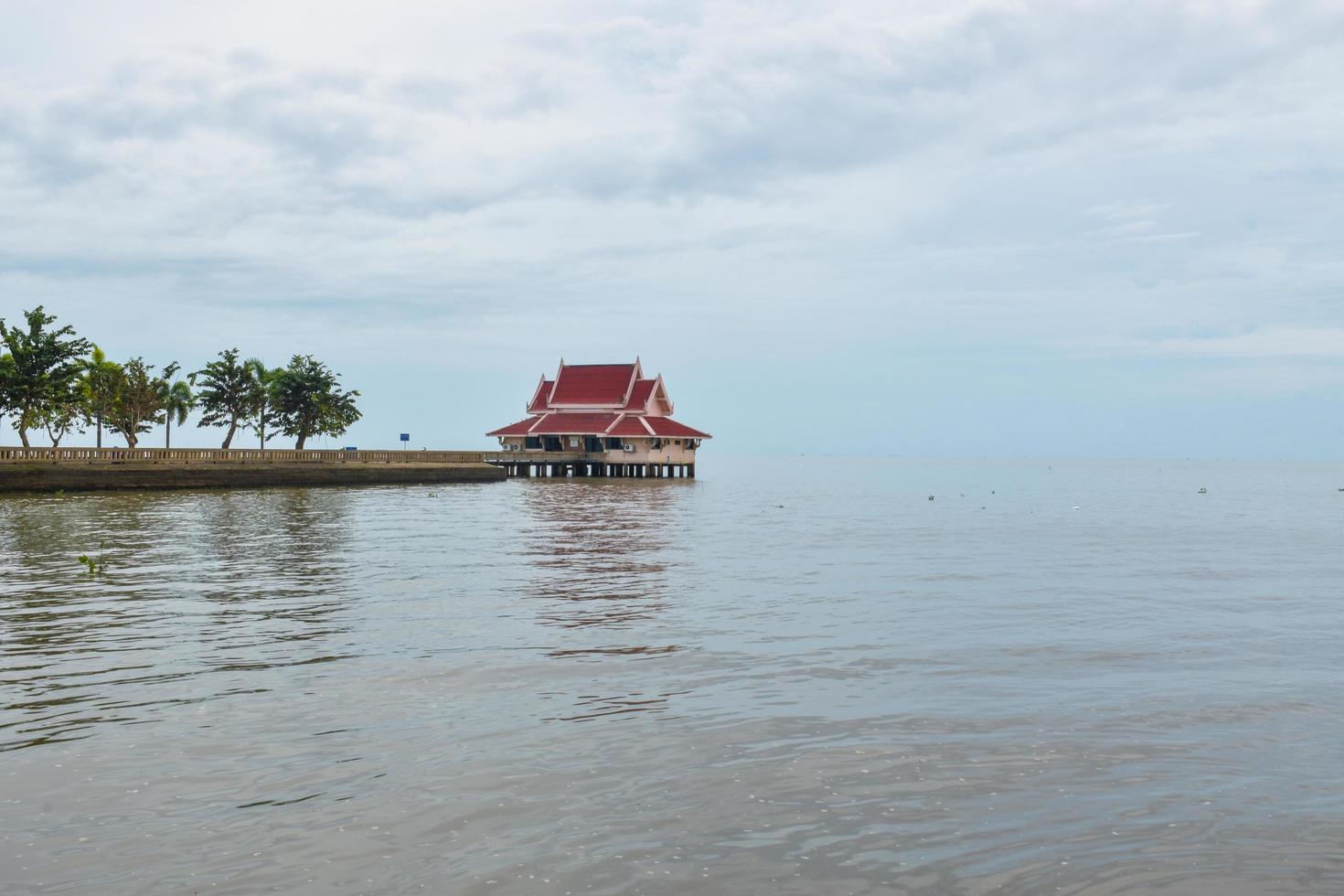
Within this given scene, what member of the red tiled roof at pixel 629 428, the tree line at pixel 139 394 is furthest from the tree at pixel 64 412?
the red tiled roof at pixel 629 428

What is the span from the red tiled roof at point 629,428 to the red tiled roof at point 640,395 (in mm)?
1357

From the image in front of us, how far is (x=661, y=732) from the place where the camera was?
29.1 feet

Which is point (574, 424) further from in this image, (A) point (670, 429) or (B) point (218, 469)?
(B) point (218, 469)

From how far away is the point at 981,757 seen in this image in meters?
8.26

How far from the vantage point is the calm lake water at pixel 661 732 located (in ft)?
20.1

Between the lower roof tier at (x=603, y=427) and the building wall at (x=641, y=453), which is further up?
the lower roof tier at (x=603, y=427)

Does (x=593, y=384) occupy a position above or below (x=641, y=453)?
above

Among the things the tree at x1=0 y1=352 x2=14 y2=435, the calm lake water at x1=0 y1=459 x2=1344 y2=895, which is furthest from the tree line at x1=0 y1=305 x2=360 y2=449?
the calm lake water at x1=0 y1=459 x2=1344 y2=895

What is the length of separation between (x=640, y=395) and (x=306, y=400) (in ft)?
89.9

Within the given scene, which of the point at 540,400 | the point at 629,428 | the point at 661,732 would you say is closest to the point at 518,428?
the point at 540,400

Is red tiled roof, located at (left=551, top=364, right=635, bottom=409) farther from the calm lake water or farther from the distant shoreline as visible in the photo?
the calm lake water

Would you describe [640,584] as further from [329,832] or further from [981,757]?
[329,832]

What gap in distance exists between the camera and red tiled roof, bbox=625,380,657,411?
89.8m

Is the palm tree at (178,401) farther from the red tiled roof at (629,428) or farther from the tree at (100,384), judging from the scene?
the red tiled roof at (629,428)
